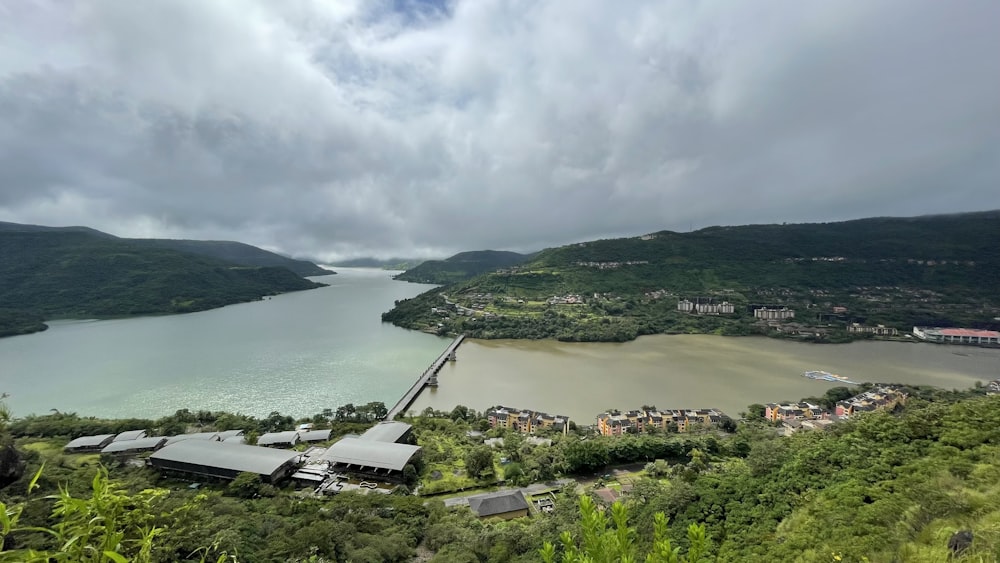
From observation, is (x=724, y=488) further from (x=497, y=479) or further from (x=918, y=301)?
(x=918, y=301)

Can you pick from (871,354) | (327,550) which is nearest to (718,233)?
(871,354)

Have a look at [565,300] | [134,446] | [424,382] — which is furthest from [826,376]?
[134,446]

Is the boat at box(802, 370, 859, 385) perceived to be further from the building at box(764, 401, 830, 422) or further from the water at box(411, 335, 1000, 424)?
the building at box(764, 401, 830, 422)

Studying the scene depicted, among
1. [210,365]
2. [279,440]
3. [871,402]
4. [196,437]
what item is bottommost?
[871,402]

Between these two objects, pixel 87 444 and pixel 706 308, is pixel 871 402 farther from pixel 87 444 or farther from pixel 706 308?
pixel 87 444

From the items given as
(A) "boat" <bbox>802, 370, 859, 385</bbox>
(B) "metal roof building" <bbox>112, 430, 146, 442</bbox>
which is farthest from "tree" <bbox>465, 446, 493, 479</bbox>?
(A) "boat" <bbox>802, 370, 859, 385</bbox>

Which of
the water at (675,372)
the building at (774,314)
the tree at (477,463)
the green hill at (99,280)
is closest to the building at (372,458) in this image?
the tree at (477,463)

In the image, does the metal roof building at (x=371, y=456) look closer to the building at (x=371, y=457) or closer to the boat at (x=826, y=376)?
the building at (x=371, y=457)
